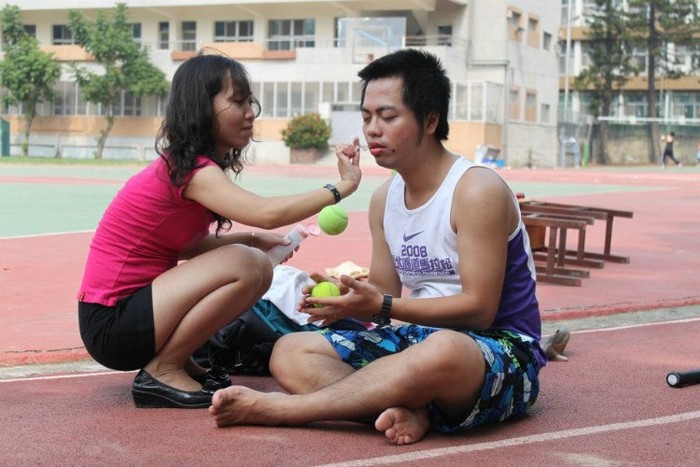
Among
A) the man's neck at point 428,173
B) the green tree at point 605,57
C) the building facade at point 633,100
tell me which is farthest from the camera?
the building facade at point 633,100

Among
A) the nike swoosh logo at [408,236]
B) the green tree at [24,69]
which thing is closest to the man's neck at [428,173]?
the nike swoosh logo at [408,236]

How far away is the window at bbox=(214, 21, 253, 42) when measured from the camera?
53.7m

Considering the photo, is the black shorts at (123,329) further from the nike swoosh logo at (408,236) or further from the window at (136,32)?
the window at (136,32)

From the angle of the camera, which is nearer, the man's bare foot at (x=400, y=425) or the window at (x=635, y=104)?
the man's bare foot at (x=400, y=425)

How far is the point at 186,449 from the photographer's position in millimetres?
4492

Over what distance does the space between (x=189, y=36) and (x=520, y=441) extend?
170 ft

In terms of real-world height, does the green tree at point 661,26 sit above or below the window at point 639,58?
above

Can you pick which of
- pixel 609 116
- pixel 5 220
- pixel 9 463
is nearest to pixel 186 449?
pixel 9 463

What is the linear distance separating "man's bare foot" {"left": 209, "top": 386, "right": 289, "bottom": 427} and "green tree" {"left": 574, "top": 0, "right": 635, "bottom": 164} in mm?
60644

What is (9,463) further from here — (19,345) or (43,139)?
(43,139)

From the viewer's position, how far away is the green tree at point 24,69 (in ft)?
169

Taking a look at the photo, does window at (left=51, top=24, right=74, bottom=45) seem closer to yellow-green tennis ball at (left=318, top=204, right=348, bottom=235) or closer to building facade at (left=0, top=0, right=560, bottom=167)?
building facade at (left=0, top=0, right=560, bottom=167)

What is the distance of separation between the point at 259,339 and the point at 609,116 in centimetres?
6327

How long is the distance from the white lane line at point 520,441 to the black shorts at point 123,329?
4.10 feet
